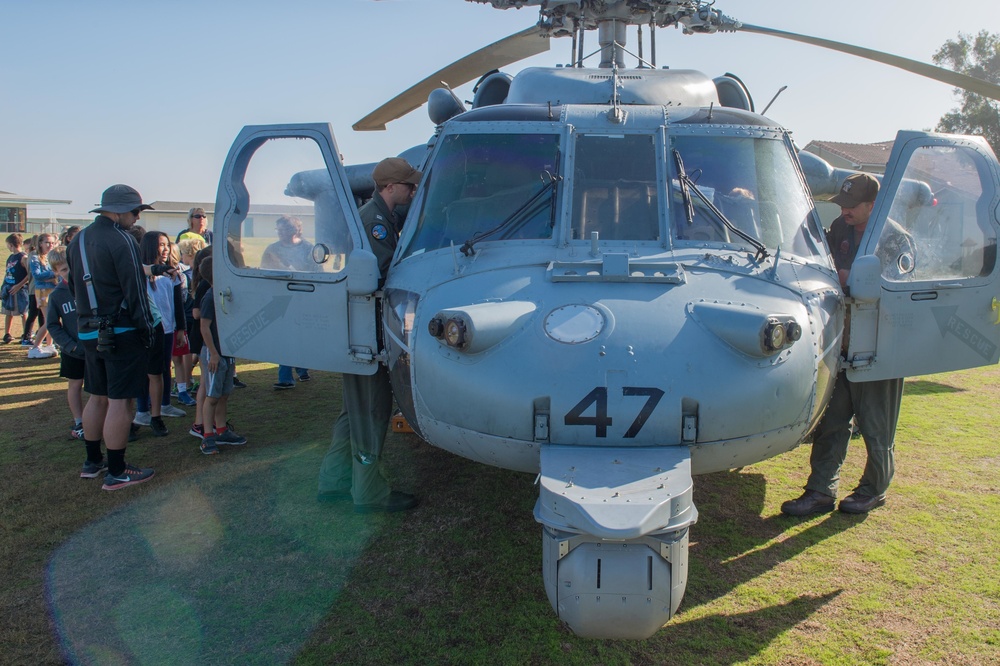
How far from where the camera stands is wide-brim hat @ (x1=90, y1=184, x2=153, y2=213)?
5096 mm

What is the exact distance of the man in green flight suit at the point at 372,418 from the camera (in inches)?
179

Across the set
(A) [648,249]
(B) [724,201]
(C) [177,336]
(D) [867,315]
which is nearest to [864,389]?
(D) [867,315]

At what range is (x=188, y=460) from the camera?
577 cm

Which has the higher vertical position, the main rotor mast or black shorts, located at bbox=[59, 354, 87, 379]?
the main rotor mast

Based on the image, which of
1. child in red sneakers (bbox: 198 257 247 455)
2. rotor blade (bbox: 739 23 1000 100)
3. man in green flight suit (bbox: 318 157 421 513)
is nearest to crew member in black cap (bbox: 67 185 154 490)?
child in red sneakers (bbox: 198 257 247 455)

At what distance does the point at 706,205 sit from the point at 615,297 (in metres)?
1.05

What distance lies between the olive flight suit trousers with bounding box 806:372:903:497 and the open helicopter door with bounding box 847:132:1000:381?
60 cm

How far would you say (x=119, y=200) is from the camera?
5129 millimetres

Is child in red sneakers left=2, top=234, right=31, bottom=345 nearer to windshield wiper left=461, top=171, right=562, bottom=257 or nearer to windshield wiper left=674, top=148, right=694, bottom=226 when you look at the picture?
windshield wiper left=461, top=171, right=562, bottom=257

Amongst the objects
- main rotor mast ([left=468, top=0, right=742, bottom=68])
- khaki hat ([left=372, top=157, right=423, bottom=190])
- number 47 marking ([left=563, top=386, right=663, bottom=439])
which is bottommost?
number 47 marking ([left=563, top=386, right=663, bottom=439])

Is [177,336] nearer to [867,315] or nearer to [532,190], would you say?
[532,190]

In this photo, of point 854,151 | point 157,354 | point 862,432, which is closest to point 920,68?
point 862,432

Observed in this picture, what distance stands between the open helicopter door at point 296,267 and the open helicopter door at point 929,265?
257 centimetres

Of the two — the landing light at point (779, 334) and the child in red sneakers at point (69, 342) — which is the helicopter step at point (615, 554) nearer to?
the landing light at point (779, 334)
